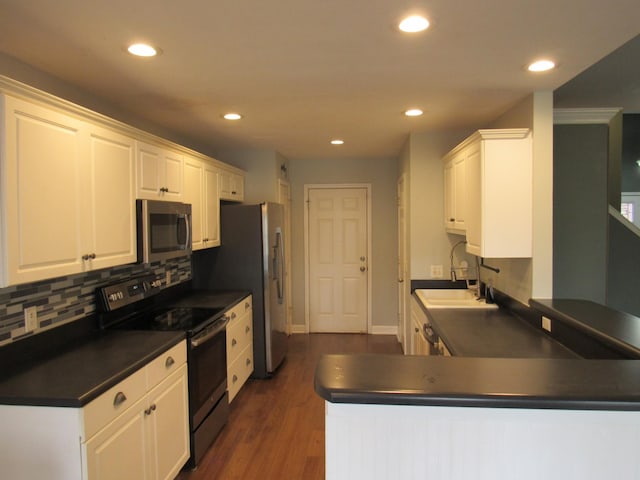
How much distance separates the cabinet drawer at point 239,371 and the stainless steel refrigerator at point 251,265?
147 millimetres

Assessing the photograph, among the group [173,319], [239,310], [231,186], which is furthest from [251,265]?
[173,319]

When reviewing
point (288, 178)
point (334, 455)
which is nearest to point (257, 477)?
point (334, 455)

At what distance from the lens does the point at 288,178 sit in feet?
18.8

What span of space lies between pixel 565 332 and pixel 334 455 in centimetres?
164

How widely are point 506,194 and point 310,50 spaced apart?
5.02 feet

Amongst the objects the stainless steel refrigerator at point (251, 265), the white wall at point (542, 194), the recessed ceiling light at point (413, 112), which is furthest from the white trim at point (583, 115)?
the stainless steel refrigerator at point (251, 265)

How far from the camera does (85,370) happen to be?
1.92m

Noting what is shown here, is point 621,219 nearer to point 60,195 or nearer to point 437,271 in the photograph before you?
point 437,271

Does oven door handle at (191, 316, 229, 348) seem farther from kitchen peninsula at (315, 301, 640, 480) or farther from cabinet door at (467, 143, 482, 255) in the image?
cabinet door at (467, 143, 482, 255)

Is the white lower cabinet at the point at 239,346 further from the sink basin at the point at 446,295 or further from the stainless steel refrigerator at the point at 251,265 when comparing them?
the sink basin at the point at 446,295

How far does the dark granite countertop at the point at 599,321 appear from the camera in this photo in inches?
70.4

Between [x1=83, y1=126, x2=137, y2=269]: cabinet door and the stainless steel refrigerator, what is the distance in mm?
1531

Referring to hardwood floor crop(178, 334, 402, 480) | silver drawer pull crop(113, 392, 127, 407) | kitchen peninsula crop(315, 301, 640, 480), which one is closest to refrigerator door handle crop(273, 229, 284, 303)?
hardwood floor crop(178, 334, 402, 480)

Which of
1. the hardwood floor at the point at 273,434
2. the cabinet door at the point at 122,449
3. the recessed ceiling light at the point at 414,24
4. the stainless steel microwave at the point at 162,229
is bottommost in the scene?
the hardwood floor at the point at 273,434
